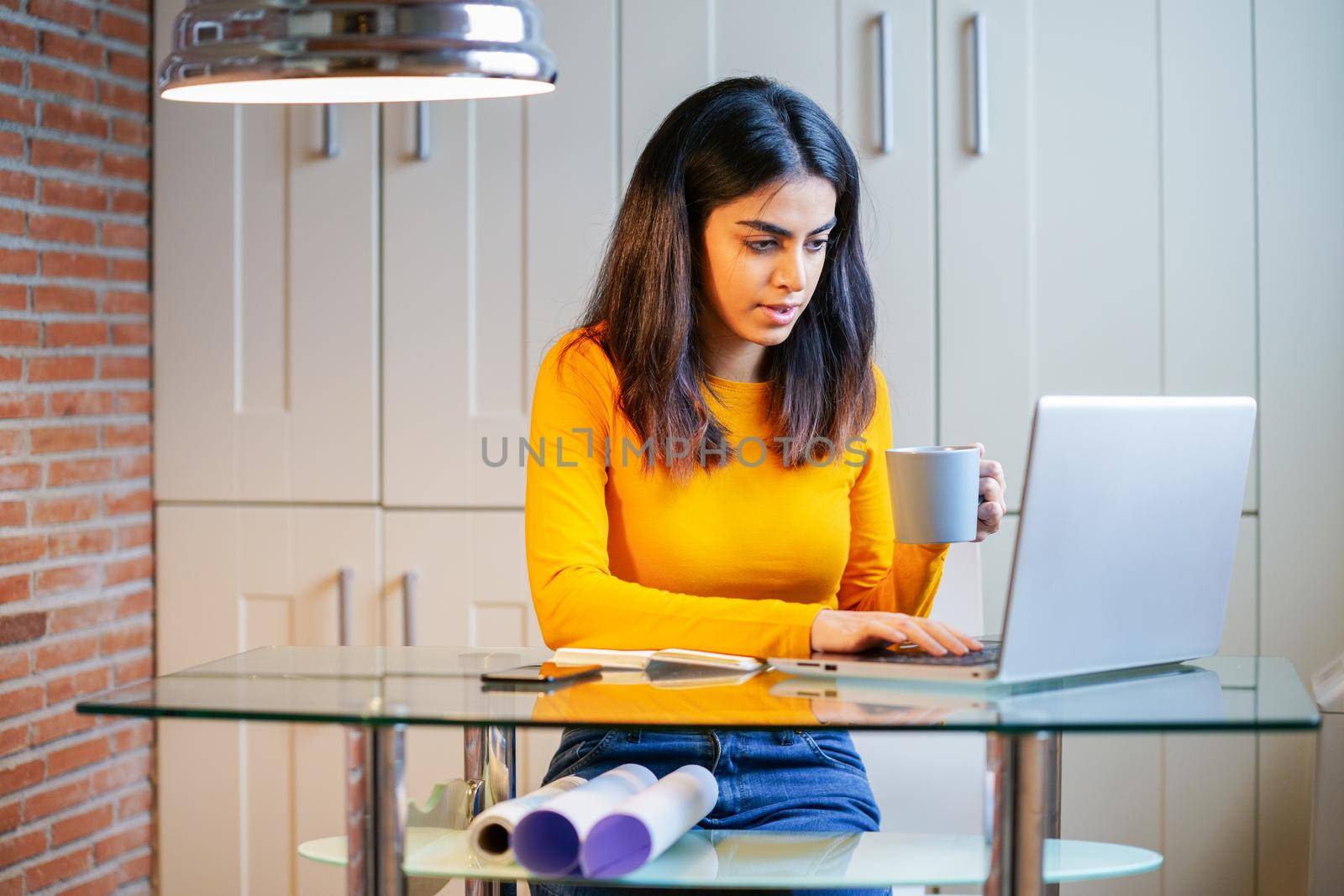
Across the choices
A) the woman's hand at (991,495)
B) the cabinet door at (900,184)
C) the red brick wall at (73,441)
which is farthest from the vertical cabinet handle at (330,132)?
the woman's hand at (991,495)

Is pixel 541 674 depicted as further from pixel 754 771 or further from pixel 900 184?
pixel 900 184

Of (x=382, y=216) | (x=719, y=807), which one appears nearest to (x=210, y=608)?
(x=382, y=216)

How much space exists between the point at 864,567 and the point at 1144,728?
2.90 ft

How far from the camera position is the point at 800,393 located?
182cm

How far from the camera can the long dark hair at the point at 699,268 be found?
1743 mm

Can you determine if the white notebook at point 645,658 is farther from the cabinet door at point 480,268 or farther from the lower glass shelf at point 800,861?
the cabinet door at point 480,268

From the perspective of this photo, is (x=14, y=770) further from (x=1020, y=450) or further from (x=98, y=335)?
(x=1020, y=450)

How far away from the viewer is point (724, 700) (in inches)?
44.9

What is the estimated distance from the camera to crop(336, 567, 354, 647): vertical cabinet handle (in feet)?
8.68

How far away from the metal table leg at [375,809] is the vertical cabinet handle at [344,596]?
4.99 ft

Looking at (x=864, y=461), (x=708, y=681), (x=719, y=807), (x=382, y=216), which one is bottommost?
(x=719, y=807)

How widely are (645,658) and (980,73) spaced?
1532 mm

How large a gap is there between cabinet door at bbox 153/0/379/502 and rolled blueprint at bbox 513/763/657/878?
1581 millimetres

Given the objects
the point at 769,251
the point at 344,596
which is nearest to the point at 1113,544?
the point at 769,251
